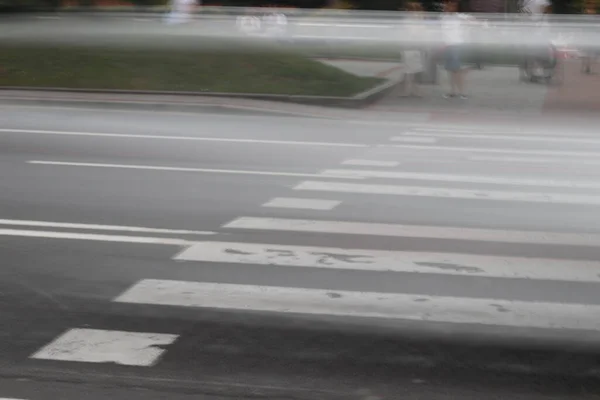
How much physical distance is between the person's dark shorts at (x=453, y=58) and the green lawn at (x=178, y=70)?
0.49 metres

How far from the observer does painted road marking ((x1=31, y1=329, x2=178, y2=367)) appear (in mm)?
4758

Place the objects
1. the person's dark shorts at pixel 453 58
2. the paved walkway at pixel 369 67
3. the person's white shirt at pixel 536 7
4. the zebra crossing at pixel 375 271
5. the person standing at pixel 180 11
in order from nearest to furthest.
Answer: the person's white shirt at pixel 536 7, the zebra crossing at pixel 375 271, the person's dark shorts at pixel 453 58, the paved walkway at pixel 369 67, the person standing at pixel 180 11

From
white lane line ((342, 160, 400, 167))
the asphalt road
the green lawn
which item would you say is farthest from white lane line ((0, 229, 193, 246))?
white lane line ((342, 160, 400, 167))

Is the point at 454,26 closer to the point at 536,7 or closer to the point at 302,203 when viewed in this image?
the point at 536,7

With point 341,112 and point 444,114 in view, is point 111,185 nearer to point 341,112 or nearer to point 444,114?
point 341,112

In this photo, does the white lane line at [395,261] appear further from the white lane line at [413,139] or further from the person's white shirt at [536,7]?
the person's white shirt at [536,7]

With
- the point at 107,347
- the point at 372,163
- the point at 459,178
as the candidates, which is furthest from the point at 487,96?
the point at 372,163

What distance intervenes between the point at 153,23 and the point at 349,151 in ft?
17.6

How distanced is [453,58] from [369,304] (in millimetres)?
1425

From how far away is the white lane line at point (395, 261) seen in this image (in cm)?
649

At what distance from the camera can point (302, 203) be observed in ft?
28.7

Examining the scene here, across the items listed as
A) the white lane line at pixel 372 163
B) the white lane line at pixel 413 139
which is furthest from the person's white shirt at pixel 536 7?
the white lane line at pixel 372 163

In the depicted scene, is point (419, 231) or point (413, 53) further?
point (419, 231)

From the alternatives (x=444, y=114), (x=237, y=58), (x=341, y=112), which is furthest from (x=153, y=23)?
(x=444, y=114)
